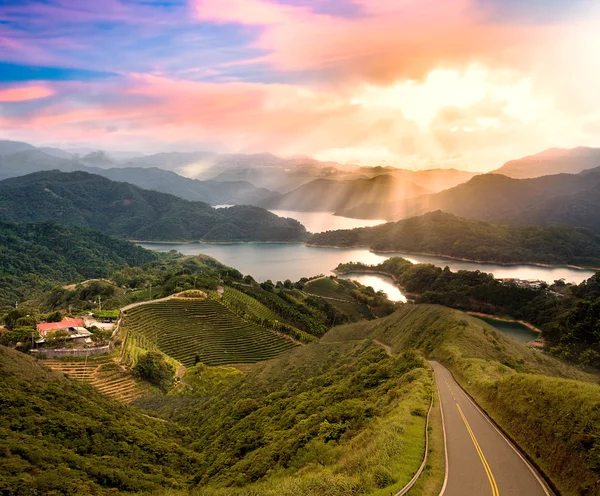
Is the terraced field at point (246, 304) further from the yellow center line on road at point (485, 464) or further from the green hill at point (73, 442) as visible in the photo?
the yellow center line on road at point (485, 464)

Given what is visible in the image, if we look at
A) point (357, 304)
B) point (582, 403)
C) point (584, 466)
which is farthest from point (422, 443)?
point (357, 304)

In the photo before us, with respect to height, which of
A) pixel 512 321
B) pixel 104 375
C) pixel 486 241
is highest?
pixel 486 241

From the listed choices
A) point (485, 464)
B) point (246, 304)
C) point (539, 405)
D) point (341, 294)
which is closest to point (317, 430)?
point (485, 464)

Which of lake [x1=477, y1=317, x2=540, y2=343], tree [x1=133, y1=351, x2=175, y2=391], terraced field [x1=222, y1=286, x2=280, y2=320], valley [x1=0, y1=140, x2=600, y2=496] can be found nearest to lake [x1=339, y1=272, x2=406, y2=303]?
lake [x1=477, y1=317, x2=540, y2=343]

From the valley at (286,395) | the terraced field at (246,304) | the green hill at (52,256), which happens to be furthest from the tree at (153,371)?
the green hill at (52,256)

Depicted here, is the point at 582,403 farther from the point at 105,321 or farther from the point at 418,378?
the point at 105,321

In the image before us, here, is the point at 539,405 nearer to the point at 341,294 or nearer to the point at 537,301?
the point at 537,301
